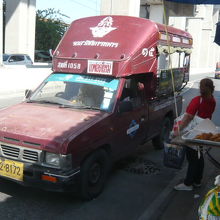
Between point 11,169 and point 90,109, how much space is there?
147 cm

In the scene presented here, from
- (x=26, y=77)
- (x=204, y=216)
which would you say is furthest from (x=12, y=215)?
(x=26, y=77)

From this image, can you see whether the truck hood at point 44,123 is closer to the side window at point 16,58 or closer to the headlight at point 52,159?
the headlight at point 52,159

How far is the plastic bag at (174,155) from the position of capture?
548cm

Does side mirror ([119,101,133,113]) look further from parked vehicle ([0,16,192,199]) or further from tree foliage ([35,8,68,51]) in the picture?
tree foliage ([35,8,68,51])

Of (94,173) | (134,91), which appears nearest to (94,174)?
(94,173)

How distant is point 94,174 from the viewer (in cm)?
464

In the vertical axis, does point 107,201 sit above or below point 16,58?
below

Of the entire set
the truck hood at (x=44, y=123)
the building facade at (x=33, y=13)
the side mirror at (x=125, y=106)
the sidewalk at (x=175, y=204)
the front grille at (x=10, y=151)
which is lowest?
the sidewalk at (x=175, y=204)

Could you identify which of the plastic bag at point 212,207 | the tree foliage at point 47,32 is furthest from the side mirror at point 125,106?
the tree foliage at point 47,32

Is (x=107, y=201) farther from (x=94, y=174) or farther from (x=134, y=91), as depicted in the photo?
(x=134, y=91)

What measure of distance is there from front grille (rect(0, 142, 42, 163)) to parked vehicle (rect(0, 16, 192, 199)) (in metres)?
0.01

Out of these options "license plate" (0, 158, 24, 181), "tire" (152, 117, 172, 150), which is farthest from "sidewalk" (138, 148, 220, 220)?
"tire" (152, 117, 172, 150)

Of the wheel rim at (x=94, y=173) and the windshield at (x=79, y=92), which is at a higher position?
the windshield at (x=79, y=92)

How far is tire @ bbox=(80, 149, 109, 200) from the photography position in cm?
438
